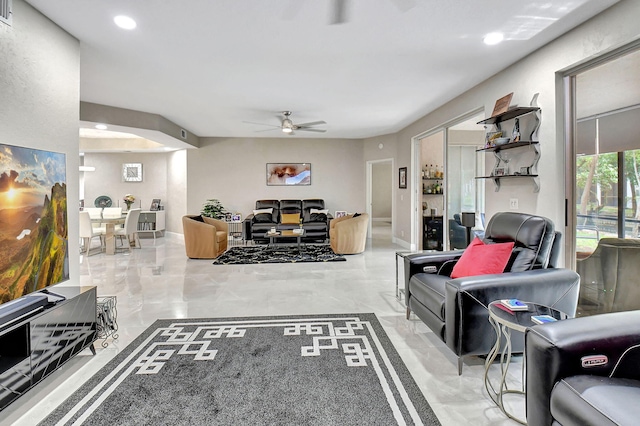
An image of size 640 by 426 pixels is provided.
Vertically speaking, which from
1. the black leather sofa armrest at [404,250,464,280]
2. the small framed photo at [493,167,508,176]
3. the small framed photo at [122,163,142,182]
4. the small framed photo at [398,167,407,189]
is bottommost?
the black leather sofa armrest at [404,250,464,280]

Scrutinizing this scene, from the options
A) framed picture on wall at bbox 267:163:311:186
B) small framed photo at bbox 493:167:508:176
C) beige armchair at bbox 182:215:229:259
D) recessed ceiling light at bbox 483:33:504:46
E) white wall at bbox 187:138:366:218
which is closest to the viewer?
recessed ceiling light at bbox 483:33:504:46

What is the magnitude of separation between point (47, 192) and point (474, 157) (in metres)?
6.15

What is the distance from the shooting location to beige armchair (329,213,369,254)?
6.23m

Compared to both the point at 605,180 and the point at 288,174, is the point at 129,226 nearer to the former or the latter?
the point at 288,174

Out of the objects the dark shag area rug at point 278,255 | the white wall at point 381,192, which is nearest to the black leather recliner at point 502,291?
the dark shag area rug at point 278,255

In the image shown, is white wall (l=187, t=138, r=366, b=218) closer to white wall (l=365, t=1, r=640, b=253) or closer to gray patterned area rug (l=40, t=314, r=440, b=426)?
white wall (l=365, t=1, r=640, b=253)

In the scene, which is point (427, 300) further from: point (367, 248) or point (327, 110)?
point (367, 248)

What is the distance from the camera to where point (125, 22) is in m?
2.62

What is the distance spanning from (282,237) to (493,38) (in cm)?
533

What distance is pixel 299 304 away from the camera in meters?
3.54

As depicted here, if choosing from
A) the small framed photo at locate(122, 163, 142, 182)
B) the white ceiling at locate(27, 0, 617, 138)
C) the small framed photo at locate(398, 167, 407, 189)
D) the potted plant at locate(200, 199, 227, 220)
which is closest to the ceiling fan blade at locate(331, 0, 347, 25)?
the white ceiling at locate(27, 0, 617, 138)

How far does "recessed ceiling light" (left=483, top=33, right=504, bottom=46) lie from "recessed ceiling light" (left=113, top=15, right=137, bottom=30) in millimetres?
3009

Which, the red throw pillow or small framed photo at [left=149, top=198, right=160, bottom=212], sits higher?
small framed photo at [left=149, top=198, right=160, bottom=212]

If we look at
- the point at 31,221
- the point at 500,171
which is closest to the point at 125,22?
the point at 31,221
